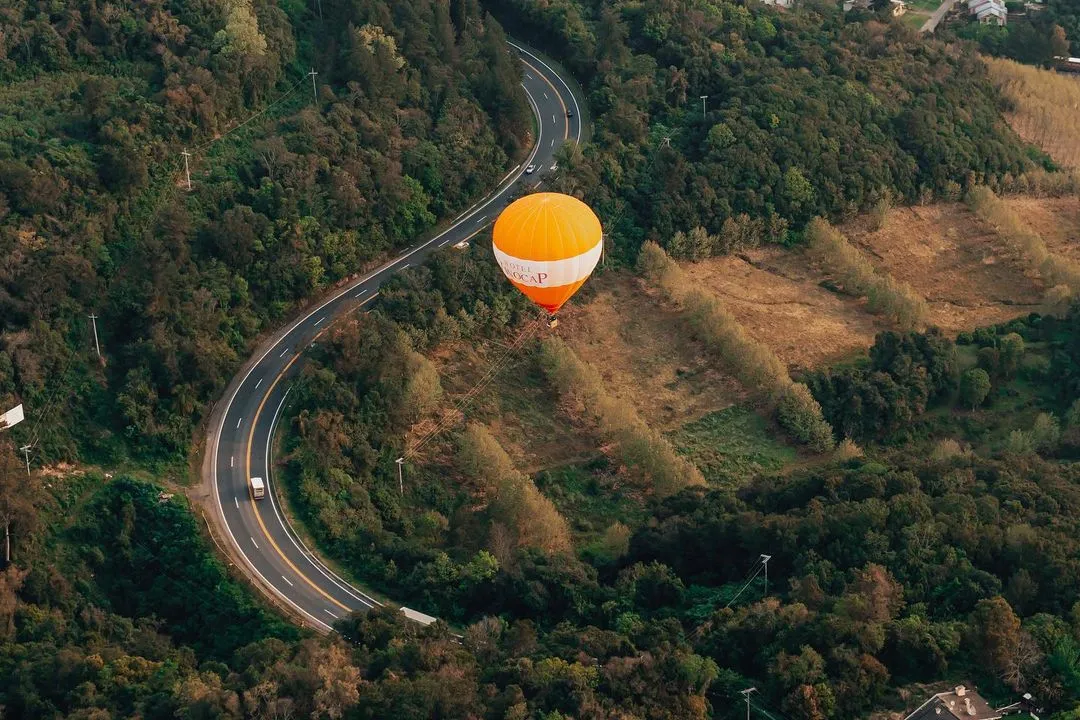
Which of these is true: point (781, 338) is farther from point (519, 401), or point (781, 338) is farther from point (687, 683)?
point (687, 683)

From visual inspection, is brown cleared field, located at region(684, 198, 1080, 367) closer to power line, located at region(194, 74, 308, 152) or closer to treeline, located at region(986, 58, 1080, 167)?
treeline, located at region(986, 58, 1080, 167)

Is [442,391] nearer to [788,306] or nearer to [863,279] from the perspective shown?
[788,306]

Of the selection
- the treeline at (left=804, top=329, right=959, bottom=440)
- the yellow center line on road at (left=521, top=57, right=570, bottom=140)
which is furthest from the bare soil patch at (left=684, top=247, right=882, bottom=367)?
the yellow center line on road at (left=521, top=57, right=570, bottom=140)

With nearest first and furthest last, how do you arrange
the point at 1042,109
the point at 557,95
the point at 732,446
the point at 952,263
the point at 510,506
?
the point at 510,506 < the point at 732,446 < the point at 952,263 < the point at 557,95 < the point at 1042,109

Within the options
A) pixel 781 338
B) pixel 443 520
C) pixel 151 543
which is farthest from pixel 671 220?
pixel 151 543

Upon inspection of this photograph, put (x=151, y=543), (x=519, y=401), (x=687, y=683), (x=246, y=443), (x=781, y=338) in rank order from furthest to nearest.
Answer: (x=781, y=338) → (x=519, y=401) → (x=246, y=443) → (x=151, y=543) → (x=687, y=683)

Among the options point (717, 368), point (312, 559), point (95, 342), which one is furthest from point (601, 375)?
point (95, 342)
